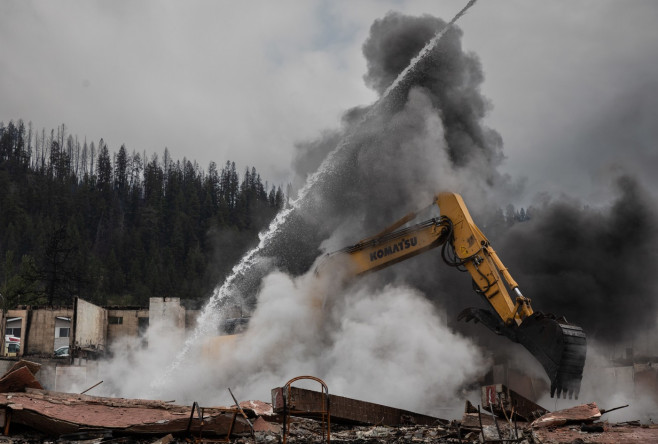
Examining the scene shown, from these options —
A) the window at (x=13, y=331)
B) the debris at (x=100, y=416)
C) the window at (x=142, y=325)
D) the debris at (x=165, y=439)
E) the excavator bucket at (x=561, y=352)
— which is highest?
the excavator bucket at (x=561, y=352)

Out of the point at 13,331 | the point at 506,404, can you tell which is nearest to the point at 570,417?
the point at 506,404

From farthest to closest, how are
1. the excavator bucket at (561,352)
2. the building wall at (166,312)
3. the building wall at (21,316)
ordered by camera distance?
the building wall at (21,316) < the building wall at (166,312) < the excavator bucket at (561,352)

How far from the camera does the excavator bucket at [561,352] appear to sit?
45.9 feet

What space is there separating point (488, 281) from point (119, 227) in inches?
3062

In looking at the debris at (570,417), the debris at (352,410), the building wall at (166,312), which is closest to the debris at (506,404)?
the debris at (570,417)

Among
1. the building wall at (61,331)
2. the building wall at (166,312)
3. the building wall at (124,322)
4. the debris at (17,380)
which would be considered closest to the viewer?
the debris at (17,380)

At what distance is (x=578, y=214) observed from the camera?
88.0ft

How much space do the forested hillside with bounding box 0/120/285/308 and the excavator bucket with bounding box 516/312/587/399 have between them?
138 ft

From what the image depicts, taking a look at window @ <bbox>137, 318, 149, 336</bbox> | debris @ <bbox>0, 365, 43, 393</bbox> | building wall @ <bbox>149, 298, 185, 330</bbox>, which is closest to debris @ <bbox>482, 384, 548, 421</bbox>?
debris @ <bbox>0, 365, 43, 393</bbox>

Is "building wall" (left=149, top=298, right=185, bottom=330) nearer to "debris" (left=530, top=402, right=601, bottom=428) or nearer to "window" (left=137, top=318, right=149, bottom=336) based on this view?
"window" (left=137, top=318, right=149, bottom=336)

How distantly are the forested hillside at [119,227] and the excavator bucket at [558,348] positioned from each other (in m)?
41.9

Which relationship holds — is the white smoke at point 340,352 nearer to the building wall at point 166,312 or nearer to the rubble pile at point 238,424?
the rubble pile at point 238,424

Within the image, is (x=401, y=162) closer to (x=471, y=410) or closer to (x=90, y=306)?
(x=471, y=410)

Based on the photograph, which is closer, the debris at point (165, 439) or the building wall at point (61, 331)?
the debris at point (165, 439)
